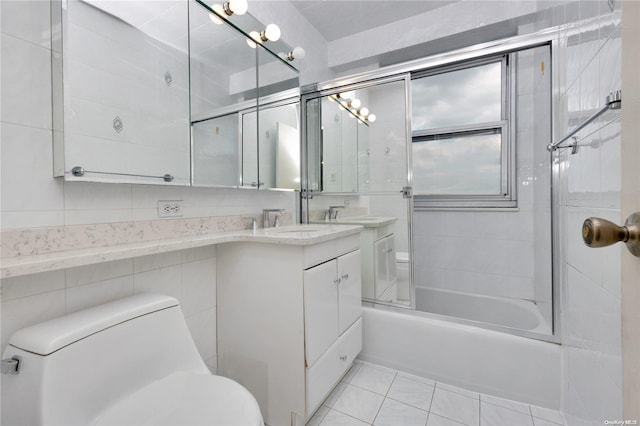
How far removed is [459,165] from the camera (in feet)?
8.10

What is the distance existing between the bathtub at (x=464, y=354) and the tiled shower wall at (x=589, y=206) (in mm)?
95

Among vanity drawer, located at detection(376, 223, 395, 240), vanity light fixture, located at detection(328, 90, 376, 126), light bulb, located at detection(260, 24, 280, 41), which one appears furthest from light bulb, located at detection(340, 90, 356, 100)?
vanity drawer, located at detection(376, 223, 395, 240)

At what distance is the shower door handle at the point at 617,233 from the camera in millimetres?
328

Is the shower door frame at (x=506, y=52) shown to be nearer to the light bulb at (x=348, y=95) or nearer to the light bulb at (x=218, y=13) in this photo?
the light bulb at (x=348, y=95)

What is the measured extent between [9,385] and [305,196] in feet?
5.60

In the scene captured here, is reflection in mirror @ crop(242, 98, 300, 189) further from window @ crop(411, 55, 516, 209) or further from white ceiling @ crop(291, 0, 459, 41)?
window @ crop(411, 55, 516, 209)

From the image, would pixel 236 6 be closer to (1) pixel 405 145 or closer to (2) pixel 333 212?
(1) pixel 405 145

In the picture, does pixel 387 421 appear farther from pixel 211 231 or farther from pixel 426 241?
pixel 426 241

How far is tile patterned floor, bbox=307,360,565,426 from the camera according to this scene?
132 cm

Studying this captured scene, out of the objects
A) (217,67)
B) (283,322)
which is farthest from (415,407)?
(217,67)

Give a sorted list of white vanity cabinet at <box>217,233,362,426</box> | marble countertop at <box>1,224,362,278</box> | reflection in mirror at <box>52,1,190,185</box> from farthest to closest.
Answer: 1. white vanity cabinet at <box>217,233,362,426</box>
2. reflection in mirror at <box>52,1,190,185</box>
3. marble countertop at <box>1,224,362,278</box>

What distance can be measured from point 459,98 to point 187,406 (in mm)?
2739

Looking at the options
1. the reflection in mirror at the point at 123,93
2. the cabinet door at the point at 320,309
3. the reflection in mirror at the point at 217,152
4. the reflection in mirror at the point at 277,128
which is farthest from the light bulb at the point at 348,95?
the cabinet door at the point at 320,309

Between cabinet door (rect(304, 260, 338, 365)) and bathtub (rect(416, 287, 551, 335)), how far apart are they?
3.62 feet
